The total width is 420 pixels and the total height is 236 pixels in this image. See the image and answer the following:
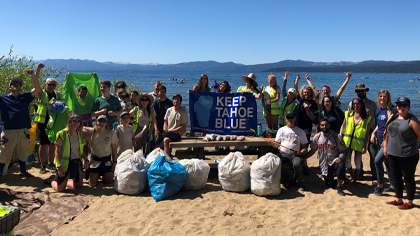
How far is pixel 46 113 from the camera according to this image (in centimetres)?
679

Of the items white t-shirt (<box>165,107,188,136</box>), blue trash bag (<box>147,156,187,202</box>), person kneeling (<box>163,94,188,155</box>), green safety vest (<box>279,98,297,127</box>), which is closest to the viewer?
blue trash bag (<box>147,156,187,202</box>)

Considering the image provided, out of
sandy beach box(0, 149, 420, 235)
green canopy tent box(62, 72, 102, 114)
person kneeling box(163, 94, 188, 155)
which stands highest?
green canopy tent box(62, 72, 102, 114)

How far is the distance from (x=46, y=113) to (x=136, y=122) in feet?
6.26

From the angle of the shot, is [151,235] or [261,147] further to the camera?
[261,147]

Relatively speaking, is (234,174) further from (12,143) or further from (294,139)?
(12,143)

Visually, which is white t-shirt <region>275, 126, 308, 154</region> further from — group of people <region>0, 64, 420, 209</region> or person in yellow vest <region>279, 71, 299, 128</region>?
person in yellow vest <region>279, 71, 299, 128</region>

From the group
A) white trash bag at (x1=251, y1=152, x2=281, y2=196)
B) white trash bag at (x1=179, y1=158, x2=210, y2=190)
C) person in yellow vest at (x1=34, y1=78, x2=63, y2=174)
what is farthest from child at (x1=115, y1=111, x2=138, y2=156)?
white trash bag at (x1=251, y1=152, x2=281, y2=196)

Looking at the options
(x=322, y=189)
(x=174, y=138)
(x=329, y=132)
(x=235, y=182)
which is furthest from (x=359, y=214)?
(x=174, y=138)

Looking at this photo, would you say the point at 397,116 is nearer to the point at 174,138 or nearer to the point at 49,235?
the point at 174,138

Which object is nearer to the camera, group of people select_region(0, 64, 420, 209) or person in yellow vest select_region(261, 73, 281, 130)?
group of people select_region(0, 64, 420, 209)

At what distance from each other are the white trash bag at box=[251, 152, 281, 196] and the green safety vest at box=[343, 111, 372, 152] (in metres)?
1.56

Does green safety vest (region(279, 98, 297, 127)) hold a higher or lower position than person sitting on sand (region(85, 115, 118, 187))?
higher

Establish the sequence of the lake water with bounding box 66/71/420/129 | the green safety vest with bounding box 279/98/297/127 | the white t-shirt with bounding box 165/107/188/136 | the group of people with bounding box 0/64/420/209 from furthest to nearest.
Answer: the lake water with bounding box 66/71/420/129 → the green safety vest with bounding box 279/98/297/127 → the white t-shirt with bounding box 165/107/188/136 → the group of people with bounding box 0/64/420/209

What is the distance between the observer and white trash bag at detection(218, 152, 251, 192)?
5.80 metres
